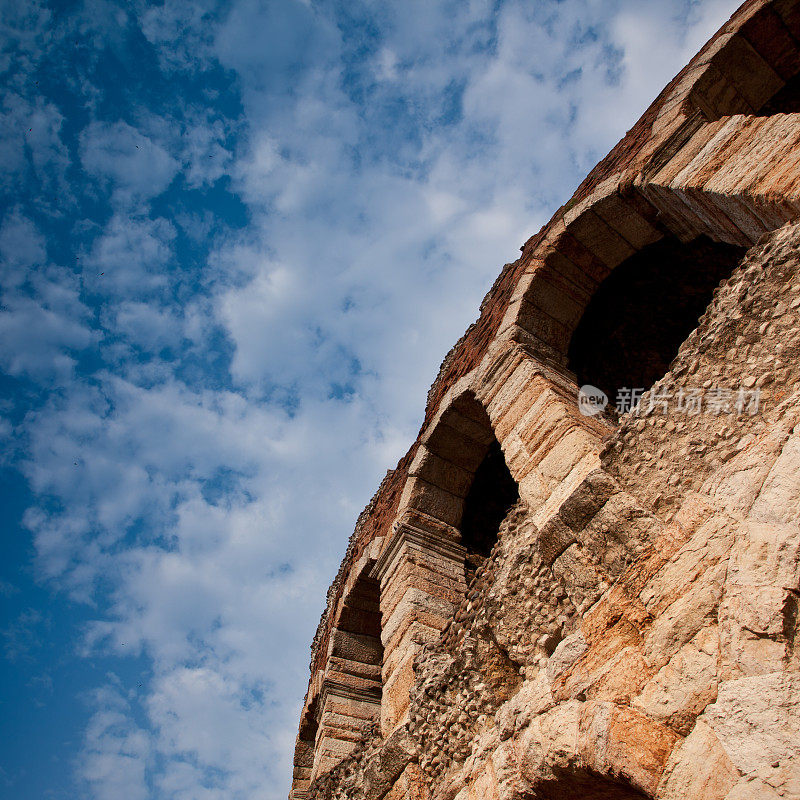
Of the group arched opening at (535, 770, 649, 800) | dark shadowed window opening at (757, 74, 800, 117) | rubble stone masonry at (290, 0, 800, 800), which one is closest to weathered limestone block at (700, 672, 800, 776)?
rubble stone masonry at (290, 0, 800, 800)

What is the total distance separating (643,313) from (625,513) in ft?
14.0

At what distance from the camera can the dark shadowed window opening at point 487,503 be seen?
270 inches

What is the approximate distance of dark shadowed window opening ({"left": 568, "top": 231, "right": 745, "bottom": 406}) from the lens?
644cm

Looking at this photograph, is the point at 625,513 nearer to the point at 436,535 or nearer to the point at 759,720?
the point at 759,720

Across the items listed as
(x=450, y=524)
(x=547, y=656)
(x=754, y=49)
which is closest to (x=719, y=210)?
(x=754, y=49)

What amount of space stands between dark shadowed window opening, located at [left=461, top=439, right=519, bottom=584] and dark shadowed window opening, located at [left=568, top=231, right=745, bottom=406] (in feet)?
4.28

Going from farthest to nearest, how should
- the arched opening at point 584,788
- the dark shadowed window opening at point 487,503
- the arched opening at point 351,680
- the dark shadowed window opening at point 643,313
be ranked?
the dark shadowed window opening at point 487,503
the dark shadowed window opening at point 643,313
the arched opening at point 351,680
the arched opening at point 584,788

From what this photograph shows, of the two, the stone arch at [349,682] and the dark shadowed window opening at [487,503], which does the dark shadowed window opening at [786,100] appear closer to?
the dark shadowed window opening at [487,503]

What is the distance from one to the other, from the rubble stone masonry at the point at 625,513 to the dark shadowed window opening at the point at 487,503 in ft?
0.12

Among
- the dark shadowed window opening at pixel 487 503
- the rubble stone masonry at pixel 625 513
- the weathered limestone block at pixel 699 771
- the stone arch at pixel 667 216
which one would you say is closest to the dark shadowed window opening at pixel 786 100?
the rubble stone masonry at pixel 625 513

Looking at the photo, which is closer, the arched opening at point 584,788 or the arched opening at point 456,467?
the arched opening at point 584,788

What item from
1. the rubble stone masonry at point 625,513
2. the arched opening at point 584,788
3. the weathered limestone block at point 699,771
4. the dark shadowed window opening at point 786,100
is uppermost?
the dark shadowed window opening at point 786,100

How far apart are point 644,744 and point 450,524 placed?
13.5 ft

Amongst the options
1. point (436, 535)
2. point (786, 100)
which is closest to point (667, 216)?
point (786, 100)
